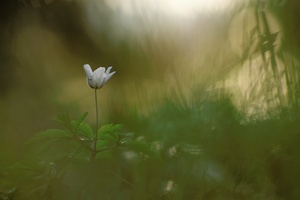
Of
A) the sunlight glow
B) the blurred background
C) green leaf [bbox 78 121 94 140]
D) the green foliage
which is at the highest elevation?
the sunlight glow

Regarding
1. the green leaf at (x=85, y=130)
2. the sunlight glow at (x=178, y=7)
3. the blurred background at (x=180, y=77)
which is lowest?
the green leaf at (x=85, y=130)

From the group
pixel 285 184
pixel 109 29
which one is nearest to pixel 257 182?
pixel 285 184

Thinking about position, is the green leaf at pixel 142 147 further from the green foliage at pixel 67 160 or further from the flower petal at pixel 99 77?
the flower petal at pixel 99 77

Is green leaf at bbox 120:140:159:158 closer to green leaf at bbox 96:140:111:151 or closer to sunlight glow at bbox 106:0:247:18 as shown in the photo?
green leaf at bbox 96:140:111:151

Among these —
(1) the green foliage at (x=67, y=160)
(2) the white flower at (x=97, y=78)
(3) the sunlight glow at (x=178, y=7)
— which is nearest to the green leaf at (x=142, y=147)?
(1) the green foliage at (x=67, y=160)

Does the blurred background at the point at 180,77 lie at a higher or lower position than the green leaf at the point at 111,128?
higher

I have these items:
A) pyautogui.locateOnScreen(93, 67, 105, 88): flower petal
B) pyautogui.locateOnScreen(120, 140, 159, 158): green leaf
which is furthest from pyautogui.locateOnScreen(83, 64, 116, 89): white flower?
pyautogui.locateOnScreen(120, 140, 159, 158): green leaf

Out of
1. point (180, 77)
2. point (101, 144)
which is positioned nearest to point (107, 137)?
point (101, 144)

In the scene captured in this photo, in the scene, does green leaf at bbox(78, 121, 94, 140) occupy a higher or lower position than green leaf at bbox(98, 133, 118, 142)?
higher

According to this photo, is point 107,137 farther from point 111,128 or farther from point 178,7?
point 178,7
